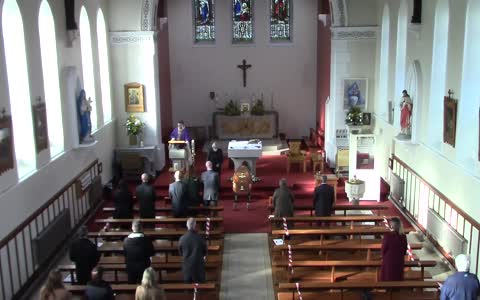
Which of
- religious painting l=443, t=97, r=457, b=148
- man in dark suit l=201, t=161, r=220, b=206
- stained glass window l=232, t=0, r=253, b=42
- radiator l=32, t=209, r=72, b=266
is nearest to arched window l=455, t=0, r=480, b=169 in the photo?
religious painting l=443, t=97, r=457, b=148

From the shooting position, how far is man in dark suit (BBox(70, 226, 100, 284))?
8438mm

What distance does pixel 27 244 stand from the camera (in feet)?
33.1

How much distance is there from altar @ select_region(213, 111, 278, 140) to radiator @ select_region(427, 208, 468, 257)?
10.0 meters

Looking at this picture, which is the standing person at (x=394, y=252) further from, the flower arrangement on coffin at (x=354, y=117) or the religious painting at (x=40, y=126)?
the flower arrangement on coffin at (x=354, y=117)

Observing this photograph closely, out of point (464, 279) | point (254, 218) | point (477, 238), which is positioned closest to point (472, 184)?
point (477, 238)

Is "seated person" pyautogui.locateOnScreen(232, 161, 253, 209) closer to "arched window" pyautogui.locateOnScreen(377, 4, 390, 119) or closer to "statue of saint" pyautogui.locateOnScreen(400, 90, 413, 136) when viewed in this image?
"statue of saint" pyautogui.locateOnScreen(400, 90, 413, 136)

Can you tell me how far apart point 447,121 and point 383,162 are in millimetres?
5280

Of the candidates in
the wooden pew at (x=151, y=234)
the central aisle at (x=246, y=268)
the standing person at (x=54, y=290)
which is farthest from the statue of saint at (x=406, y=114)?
the standing person at (x=54, y=290)

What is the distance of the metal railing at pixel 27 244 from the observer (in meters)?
9.16

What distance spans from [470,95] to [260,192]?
6.98m

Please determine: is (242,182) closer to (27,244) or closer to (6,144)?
(27,244)

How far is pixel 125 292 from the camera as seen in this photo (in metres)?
8.12

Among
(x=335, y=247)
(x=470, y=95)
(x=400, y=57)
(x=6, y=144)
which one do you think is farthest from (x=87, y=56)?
(x=470, y=95)

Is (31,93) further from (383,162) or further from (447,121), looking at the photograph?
(383,162)
